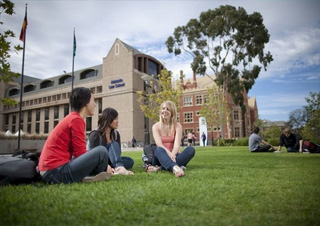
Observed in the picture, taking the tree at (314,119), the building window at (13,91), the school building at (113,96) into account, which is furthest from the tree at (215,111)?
the building window at (13,91)

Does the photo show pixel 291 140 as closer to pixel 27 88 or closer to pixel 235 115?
pixel 235 115

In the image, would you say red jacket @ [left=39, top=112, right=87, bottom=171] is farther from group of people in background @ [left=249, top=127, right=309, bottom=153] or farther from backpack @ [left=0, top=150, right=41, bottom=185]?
group of people in background @ [left=249, top=127, right=309, bottom=153]

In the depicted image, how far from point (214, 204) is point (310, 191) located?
1324mm

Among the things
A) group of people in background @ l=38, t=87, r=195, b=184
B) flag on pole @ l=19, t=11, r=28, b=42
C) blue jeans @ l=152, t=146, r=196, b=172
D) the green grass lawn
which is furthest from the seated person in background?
flag on pole @ l=19, t=11, r=28, b=42

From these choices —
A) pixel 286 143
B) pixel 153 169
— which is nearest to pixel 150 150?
pixel 153 169

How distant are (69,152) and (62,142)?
0.22 meters

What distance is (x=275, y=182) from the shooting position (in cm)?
295

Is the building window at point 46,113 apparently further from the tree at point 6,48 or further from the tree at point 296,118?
the tree at point 296,118

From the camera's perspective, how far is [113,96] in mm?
38000

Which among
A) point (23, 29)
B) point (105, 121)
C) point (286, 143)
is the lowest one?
point (286, 143)

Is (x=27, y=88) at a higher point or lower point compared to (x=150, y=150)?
higher

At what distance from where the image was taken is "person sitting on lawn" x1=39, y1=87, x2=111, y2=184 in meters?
2.68

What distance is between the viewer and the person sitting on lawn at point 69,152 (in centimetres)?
268

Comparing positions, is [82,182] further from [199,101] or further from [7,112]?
[7,112]
